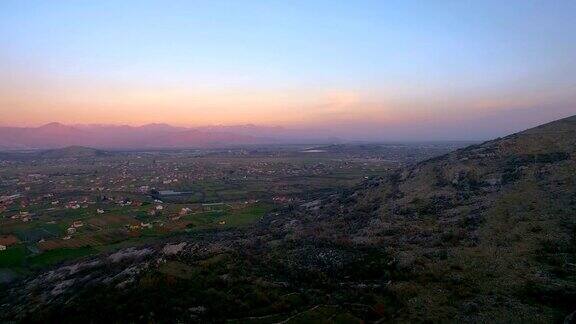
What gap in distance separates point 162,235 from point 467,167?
3877 cm

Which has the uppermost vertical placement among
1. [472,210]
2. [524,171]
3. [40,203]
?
[524,171]

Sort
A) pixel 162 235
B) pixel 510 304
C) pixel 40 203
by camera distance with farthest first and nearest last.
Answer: pixel 40 203, pixel 162 235, pixel 510 304

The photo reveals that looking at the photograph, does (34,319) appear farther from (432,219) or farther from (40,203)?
(40,203)

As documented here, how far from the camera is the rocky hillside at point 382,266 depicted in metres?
24.0

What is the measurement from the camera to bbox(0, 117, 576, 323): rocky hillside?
24000 mm

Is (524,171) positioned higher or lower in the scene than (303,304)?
higher

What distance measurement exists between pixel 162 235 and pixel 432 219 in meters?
34.1

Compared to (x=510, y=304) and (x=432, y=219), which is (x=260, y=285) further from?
(x=432, y=219)

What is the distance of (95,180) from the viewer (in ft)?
408

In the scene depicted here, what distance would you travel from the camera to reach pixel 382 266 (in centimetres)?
3064

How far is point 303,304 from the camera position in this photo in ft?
83.9

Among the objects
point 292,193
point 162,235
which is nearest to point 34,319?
point 162,235

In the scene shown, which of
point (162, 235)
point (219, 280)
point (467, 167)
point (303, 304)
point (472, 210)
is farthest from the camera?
point (162, 235)

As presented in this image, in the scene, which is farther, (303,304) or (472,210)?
(472,210)
